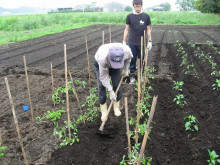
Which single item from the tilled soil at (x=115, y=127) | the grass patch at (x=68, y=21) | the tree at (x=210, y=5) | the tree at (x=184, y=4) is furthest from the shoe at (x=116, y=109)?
the tree at (x=184, y=4)

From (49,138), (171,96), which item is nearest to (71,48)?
(171,96)

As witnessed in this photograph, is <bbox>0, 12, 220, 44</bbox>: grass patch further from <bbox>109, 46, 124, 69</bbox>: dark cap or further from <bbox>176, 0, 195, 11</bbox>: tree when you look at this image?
<bbox>176, 0, 195, 11</bbox>: tree

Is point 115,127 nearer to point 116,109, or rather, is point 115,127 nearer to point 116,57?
point 116,109

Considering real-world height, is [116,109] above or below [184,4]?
below

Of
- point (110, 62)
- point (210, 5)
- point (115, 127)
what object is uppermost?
point (210, 5)

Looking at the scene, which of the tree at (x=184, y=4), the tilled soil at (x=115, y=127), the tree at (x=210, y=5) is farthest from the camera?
the tree at (x=184, y=4)

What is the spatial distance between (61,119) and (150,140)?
1.51 meters

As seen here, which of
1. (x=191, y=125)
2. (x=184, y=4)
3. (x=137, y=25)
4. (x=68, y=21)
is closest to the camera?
(x=191, y=125)

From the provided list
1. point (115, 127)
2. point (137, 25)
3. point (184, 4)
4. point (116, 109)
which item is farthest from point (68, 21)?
Answer: point (184, 4)

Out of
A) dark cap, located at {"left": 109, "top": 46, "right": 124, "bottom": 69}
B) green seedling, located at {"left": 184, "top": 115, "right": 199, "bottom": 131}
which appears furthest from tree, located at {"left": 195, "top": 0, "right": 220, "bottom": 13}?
dark cap, located at {"left": 109, "top": 46, "right": 124, "bottom": 69}

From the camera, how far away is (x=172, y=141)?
112 inches

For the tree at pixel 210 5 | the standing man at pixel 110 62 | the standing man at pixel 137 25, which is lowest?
the standing man at pixel 110 62

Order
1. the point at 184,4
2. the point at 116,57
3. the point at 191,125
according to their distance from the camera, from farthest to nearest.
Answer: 1. the point at 184,4
2. the point at 191,125
3. the point at 116,57

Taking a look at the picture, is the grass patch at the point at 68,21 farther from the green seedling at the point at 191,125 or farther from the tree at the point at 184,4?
the tree at the point at 184,4
